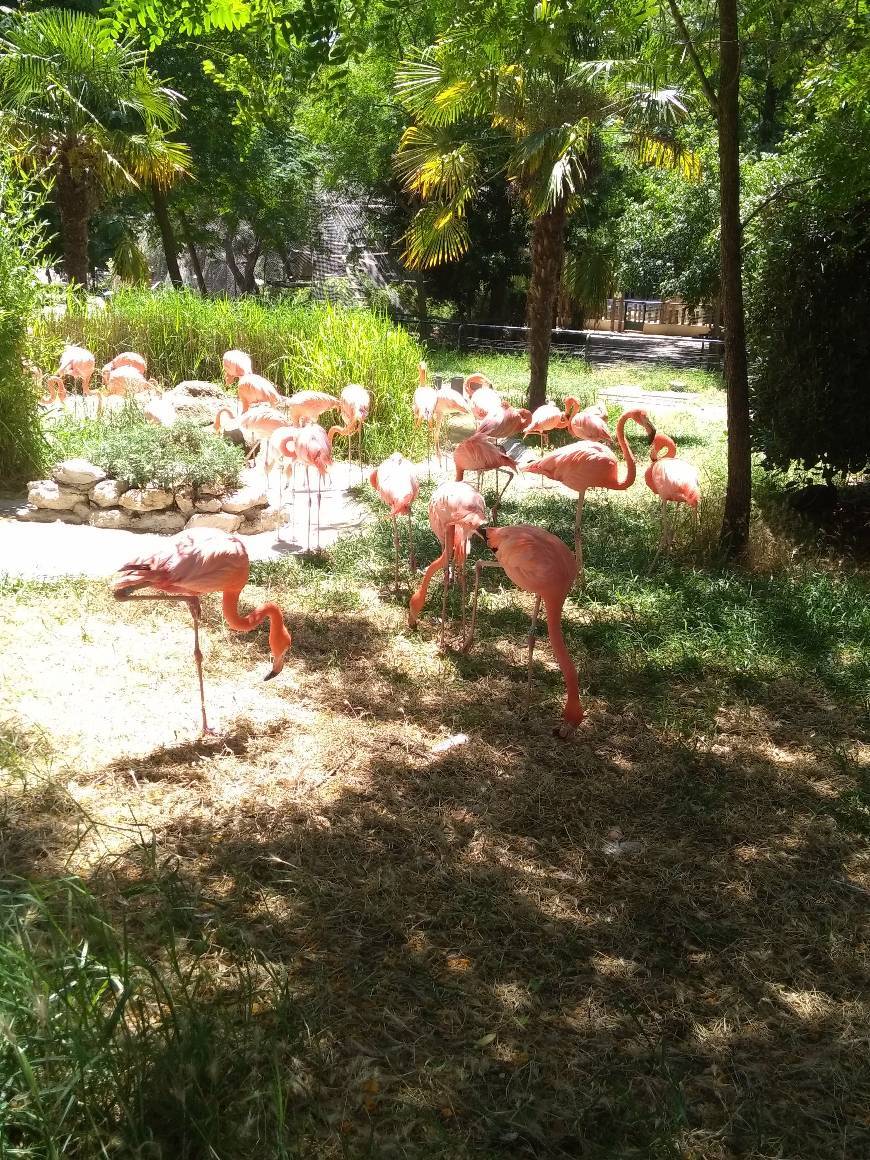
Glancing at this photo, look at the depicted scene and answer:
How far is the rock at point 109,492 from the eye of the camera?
24.0 feet

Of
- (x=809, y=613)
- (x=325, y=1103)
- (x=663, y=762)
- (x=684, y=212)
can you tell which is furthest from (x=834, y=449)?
(x=684, y=212)

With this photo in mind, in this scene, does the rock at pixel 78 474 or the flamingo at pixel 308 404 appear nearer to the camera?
the rock at pixel 78 474

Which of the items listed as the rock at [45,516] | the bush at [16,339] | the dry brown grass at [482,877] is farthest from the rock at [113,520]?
the dry brown grass at [482,877]

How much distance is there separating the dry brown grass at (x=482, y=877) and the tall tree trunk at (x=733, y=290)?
2136 millimetres

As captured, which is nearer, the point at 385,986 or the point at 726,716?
the point at 385,986

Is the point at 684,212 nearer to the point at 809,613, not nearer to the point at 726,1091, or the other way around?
the point at 809,613

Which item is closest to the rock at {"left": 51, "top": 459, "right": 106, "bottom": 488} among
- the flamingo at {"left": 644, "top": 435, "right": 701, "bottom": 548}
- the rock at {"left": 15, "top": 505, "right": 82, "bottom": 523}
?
the rock at {"left": 15, "top": 505, "right": 82, "bottom": 523}

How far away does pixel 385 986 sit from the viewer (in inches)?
109

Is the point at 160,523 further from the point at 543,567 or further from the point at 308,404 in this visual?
the point at 543,567

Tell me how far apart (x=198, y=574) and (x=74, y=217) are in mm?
13518

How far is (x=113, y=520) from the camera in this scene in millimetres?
7281

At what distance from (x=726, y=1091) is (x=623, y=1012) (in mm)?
344

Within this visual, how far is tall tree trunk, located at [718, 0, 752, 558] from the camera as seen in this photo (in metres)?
5.98

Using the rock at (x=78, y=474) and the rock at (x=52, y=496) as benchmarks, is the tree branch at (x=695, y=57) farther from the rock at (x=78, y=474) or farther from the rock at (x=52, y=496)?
the rock at (x=52, y=496)
